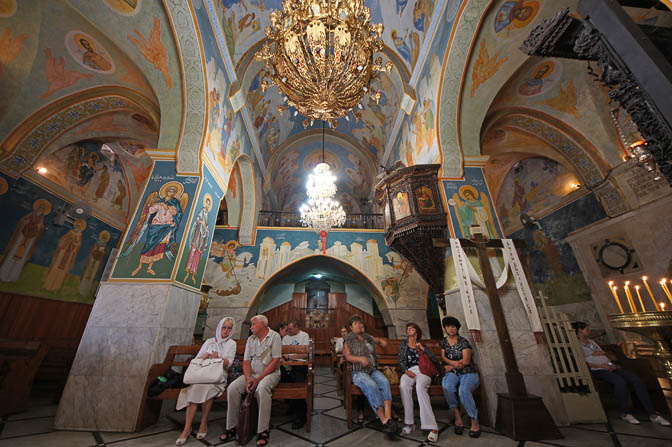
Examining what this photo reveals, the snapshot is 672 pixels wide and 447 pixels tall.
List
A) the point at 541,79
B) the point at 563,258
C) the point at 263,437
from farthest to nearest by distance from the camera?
the point at 563,258 < the point at 541,79 < the point at 263,437

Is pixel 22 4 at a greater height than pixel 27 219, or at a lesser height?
greater

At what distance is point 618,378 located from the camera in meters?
3.12

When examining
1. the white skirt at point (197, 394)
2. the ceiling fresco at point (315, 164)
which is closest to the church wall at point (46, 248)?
the ceiling fresco at point (315, 164)

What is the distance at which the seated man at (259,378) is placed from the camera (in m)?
2.51

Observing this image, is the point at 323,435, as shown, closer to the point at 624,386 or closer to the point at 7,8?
the point at 624,386

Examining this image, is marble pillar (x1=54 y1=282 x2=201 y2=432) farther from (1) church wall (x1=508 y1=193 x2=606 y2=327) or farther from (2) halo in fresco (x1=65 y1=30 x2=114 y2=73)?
(1) church wall (x1=508 y1=193 x2=606 y2=327)

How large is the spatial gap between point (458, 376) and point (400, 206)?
291 cm

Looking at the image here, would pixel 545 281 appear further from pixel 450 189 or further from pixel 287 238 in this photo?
pixel 287 238

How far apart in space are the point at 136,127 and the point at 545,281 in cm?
1270

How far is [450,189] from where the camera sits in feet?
15.1

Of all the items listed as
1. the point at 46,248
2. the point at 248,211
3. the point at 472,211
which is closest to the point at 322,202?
the point at 248,211

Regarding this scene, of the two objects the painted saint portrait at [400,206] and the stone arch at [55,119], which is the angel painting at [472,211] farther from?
the stone arch at [55,119]

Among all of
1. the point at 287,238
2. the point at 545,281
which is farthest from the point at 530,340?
the point at 287,238

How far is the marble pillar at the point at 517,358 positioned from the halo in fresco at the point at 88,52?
796 centimetres
